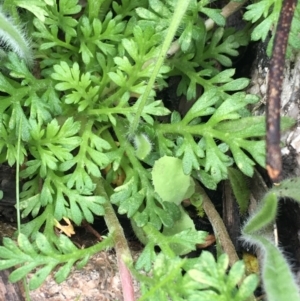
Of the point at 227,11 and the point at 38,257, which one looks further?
the point at 227,11

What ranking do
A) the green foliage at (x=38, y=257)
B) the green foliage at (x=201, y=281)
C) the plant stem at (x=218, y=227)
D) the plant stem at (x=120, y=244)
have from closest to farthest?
the green foliage at (x=201, y=281), the green foliage at (x=38, y=257), the plant stem at (x=120, y=244), the plant stem at (x=218, y=227)

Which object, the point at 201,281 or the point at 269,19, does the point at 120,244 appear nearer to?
the point at 201,281

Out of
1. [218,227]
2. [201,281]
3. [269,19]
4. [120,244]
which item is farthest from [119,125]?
[201,281]

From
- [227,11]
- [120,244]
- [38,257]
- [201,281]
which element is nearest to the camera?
[201,281]

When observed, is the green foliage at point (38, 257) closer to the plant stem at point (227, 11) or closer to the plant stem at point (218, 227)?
the plant stem at point (218, 227)

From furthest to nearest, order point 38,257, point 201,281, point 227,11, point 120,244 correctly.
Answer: point 227,11
point 120,244
point 38,257
point 201,281

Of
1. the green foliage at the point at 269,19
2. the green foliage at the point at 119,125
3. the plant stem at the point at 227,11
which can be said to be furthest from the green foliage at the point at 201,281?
the plant stem at the point at 227,11

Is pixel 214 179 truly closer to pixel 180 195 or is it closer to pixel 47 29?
pixel 180 195

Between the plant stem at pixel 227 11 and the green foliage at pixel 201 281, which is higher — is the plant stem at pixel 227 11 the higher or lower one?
the higher one
